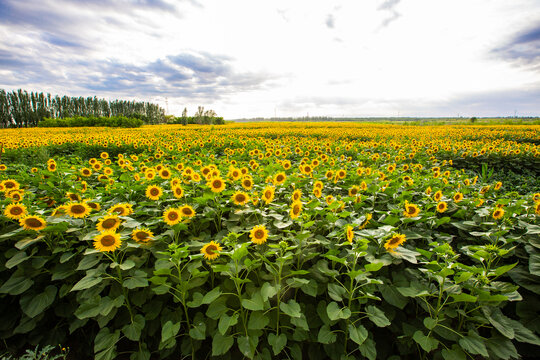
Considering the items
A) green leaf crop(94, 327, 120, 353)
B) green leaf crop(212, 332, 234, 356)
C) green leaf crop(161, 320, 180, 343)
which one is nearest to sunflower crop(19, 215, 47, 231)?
green leaf crop(94, 327, 120, 353)

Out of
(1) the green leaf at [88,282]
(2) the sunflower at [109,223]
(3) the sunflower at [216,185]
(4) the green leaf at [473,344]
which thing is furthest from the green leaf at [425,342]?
(2) the sunflower at [109,223]

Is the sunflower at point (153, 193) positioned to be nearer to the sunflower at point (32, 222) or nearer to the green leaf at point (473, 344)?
the sunflower at point (32, 222)

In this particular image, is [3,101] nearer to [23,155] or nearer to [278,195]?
[23,155]

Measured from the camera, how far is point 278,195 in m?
3.36

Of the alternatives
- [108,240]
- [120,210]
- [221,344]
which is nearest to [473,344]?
[221,344]

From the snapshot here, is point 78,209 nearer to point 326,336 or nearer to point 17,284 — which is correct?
point 17,284

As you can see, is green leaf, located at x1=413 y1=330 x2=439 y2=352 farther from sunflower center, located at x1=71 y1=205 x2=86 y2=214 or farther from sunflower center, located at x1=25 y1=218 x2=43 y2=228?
sunflower center, located at x1=25 y1=218 x2=43 y2=228

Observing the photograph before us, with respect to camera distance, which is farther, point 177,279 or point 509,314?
point 509,314

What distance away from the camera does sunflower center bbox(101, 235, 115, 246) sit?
194 cm

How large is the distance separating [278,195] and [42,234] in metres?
2.47

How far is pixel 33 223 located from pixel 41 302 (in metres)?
0.68

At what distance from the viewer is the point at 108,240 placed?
6.40 feet

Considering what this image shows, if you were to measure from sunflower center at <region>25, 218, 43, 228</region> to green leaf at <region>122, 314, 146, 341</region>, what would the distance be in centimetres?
120

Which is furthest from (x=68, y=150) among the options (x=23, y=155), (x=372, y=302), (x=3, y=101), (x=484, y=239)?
(x=3, y=101)
